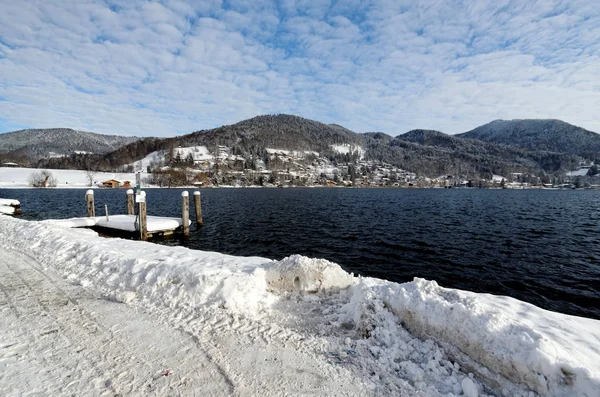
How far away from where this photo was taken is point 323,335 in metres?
5.71

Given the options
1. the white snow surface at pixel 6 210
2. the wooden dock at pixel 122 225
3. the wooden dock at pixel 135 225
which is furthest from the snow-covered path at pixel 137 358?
the white snow surface at pixel 6 210

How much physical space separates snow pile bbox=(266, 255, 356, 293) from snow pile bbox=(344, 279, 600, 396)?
4.14 ft

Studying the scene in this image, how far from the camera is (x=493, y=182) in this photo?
174m

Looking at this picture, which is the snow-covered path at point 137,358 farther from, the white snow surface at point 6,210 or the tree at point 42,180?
the tree at point 42,180

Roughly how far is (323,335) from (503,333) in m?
3.15

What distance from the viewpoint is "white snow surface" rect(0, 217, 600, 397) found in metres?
4.08

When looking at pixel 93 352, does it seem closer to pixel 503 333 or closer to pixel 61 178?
pixel 503 333

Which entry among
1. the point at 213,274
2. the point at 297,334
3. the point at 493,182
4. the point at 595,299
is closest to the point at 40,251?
the point at 213,274

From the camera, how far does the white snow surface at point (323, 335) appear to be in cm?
408

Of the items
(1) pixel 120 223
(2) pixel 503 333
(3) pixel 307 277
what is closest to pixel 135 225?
Result: (1) pixel 120 223

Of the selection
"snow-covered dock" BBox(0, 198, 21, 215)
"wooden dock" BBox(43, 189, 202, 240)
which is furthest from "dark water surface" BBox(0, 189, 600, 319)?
"snow-covered dock" BBox(0, 198, 21, 215)

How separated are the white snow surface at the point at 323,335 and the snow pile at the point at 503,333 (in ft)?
0.05

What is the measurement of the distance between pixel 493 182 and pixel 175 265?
688 feet

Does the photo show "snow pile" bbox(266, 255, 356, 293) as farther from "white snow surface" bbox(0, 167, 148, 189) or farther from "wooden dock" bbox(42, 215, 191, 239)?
"white snow surface" bbox(0, 167, 148, 189)
